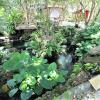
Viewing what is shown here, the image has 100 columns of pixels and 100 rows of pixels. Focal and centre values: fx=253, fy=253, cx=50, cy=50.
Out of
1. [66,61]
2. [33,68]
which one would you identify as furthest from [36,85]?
[66,61]

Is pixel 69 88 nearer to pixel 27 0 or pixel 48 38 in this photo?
pixel 48 38

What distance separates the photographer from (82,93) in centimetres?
427

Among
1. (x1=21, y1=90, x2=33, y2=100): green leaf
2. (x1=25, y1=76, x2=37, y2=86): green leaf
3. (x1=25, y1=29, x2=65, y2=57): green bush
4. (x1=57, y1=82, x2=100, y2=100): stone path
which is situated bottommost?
(x1=25, y1=29, x2=65, y2=57): green bush

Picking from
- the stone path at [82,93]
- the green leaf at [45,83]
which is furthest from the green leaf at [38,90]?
the stone path at [82,93]

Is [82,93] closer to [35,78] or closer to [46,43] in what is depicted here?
[35,78]

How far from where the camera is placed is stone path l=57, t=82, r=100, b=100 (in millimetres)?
4188

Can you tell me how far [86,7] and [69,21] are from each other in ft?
5.65

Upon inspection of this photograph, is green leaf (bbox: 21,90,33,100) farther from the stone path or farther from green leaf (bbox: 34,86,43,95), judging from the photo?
the stone path

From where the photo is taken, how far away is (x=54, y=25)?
11594 mm

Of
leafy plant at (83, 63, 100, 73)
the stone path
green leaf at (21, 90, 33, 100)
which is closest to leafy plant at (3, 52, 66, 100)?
green leaf at (21, 90, 33, 100)

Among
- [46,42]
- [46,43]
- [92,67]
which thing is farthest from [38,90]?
[46,42]

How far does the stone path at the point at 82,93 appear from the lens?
4.19m

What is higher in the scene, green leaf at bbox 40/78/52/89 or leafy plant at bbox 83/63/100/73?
leafy plant at bbox 83/63/100/73

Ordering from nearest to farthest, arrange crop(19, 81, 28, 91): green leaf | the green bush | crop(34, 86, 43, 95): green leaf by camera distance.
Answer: crop(19, 81, 28, 91): green leaf
crop(34, 86, 43, 95): green leaf
the green bush
